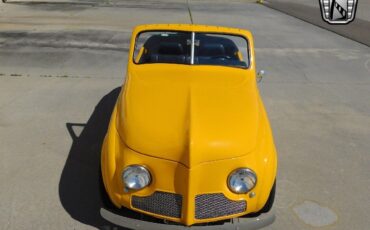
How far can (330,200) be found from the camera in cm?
482

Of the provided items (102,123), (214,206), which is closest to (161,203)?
(214,206)

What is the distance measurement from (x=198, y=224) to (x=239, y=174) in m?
0.59

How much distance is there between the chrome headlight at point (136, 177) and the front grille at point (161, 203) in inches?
4.5

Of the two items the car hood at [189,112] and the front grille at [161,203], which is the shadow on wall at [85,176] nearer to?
the front grille at [161,203]

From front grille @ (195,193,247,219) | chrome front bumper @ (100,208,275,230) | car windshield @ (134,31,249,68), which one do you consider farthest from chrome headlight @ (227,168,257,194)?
car windshield @ (134,31,249,68)

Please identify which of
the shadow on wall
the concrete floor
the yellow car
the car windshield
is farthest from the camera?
the car windshield

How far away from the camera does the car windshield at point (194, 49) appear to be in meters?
5.07

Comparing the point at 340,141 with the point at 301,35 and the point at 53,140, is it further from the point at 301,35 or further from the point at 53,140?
the point at 301,35

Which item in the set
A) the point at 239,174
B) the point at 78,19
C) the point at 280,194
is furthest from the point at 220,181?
the point at 78,19

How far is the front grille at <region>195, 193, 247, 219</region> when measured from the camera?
347 cm

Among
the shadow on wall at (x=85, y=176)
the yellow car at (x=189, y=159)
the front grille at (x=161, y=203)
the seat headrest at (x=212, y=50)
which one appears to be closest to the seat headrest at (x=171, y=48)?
the seat headrest at (x=212, y=50)

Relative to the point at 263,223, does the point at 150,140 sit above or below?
above

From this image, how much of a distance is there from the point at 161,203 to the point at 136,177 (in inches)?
12.4

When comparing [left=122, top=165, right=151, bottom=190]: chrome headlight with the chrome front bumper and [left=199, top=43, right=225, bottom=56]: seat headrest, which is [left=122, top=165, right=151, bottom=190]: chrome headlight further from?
[left=199, top=43, right=225, bottom=56]: seat headrest
